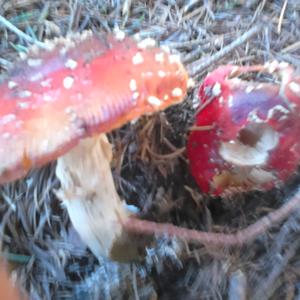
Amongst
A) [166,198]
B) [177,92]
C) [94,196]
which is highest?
[177,92]

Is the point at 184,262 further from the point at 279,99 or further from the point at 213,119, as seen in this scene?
the point at 279,99

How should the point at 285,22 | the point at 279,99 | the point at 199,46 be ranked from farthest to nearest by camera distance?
the point at 285,22 < the point at 199,46 < the point at 279,99

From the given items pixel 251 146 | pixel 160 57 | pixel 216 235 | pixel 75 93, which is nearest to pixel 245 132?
pixel 251 146

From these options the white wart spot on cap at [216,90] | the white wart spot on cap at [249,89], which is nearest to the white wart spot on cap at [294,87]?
the white wart spot on cap at [249,89]

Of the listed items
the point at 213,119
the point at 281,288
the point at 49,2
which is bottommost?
the point at 281,288

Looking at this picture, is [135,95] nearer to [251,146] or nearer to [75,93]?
[75,93]

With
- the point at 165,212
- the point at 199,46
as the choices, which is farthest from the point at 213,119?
the point at 199,46

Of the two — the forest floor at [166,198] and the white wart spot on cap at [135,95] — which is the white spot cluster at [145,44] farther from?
the forest floor at [166,198]
